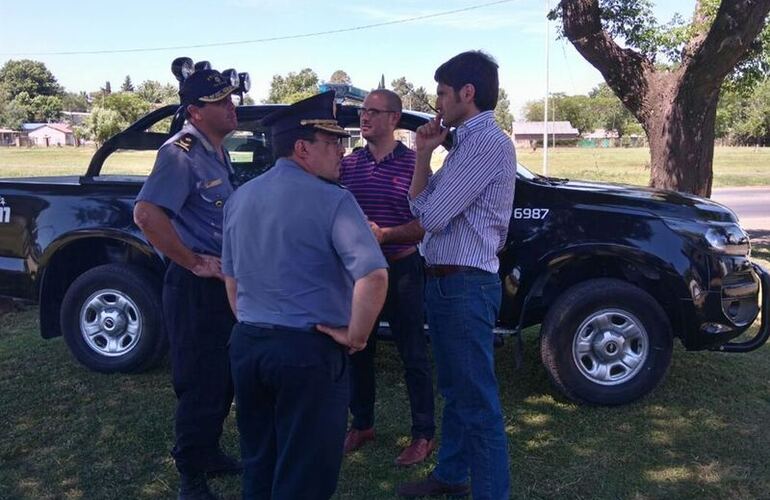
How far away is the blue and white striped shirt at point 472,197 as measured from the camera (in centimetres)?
Result: 270

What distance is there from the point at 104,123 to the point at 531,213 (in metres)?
52.8

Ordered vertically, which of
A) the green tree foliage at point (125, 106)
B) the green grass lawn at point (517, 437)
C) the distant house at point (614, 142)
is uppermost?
the green tree foliage at point (125, 106)

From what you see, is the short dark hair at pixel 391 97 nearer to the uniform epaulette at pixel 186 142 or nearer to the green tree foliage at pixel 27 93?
the uniform epaulette at pixel 186 142

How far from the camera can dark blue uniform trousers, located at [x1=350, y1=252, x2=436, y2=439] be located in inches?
143

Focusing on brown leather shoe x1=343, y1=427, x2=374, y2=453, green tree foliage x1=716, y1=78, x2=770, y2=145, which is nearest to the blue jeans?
brown leather shoe x1=343, y1=427, x2=374, y2=453

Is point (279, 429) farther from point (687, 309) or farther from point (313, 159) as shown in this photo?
point (687, 309)

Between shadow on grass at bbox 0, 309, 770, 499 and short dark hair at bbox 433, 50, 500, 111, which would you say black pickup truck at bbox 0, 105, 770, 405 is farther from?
short dark hair at bbox 433, 50, 500, 111

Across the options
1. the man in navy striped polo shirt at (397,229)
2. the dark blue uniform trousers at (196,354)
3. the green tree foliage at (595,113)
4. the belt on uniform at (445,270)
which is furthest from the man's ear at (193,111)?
the green tree foliage at (595,113)

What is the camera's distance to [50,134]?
95.1 m

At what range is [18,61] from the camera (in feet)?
361

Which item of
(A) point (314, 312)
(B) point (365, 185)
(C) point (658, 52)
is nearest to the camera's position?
(A) point (314, 312)

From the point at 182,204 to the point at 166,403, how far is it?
1.97m

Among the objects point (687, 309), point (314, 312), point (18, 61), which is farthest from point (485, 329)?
point (18, 61)

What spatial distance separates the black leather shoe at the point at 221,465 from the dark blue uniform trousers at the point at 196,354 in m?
0.21
